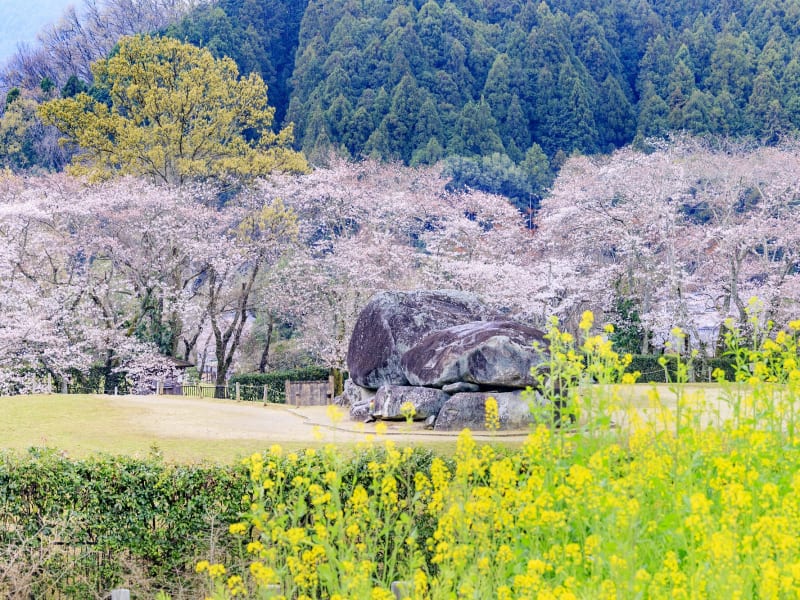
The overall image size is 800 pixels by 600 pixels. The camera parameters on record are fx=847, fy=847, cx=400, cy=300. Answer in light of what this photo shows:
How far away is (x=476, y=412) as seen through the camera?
12938mm

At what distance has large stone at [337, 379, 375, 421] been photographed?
1512 centimetres

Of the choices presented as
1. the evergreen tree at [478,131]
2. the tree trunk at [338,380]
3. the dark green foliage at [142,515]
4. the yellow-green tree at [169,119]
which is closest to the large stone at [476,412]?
the dark green foliage at [142,515]

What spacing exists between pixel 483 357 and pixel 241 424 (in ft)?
14.1

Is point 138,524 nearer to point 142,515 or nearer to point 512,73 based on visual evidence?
point 142,515

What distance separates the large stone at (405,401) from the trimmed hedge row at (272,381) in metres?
9.17

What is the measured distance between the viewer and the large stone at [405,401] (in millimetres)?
13461

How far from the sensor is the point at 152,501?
6922 mm

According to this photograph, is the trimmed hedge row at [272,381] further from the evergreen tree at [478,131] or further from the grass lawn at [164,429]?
the evergreen tree at [478,131]

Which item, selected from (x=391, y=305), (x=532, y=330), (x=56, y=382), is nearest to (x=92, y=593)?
(x=532, y=330)

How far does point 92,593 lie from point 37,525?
0.73 m

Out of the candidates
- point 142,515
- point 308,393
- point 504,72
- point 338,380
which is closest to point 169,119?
point 338,380

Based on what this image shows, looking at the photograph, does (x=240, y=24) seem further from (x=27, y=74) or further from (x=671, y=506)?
(x=671, y=506)

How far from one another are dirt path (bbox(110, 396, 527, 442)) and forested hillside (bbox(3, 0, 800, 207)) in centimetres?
2407

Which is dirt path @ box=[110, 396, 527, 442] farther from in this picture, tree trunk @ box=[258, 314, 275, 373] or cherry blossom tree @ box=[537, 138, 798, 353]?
cherry blossom tree @ box=[537, 138, 798, 353]
